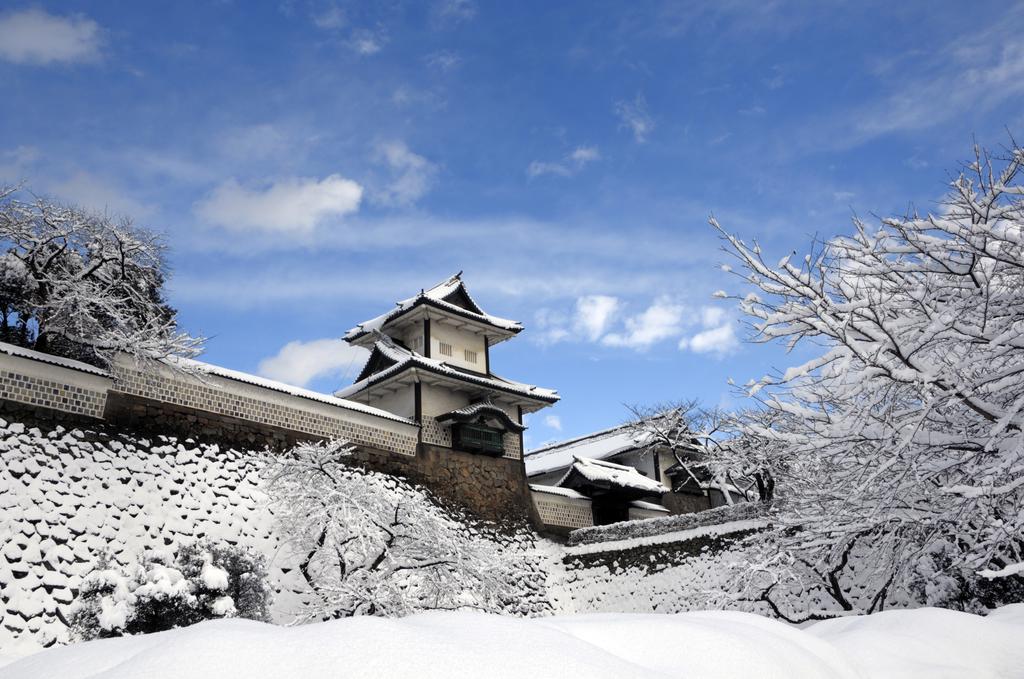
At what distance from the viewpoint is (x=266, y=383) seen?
15.2m

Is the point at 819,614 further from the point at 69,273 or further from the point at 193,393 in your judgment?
the point at 69,273

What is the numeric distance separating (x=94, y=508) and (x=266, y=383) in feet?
14.2

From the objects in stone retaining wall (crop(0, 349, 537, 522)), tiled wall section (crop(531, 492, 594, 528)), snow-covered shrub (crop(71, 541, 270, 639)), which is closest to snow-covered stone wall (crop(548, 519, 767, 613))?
tiled wall section (crop(531, 492, 594, 528))

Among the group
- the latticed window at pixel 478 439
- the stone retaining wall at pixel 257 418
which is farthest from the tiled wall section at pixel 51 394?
the latticed window at pixel 478 439

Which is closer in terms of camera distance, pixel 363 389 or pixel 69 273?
pixel 69 273

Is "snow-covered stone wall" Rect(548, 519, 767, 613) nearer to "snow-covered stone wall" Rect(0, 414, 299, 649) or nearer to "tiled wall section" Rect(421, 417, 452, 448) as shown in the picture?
"tiled wall section" Rect(421, 417, 452, 448)

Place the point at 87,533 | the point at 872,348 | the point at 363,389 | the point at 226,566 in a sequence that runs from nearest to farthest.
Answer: the point at 872,348 → the point at 226,566 → the point at 87,533 → the point at 363,389

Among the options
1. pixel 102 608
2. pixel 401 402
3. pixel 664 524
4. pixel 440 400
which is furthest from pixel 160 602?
pixel 664 524

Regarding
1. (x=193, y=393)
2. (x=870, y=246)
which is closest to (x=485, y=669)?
(x=870, y=246)

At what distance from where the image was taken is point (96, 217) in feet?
44.1

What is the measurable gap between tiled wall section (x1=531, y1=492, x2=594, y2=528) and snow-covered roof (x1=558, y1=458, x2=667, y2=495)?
821 mm

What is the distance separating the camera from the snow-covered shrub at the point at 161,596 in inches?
348

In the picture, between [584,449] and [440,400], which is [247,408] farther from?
[584,449]

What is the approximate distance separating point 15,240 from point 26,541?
5273 mm
